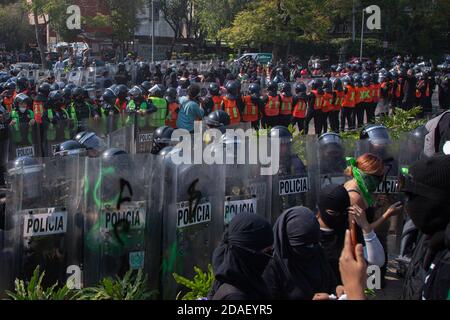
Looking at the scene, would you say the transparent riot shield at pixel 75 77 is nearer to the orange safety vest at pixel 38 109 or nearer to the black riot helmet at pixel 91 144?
the orange safety vest at pixel 38 109

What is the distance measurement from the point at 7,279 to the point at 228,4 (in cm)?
4687

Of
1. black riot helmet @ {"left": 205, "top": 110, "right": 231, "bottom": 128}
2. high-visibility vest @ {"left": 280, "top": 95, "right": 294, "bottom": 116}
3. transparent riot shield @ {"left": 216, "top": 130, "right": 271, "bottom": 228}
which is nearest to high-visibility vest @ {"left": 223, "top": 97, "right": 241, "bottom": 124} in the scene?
high-visibility vest @ {"left": 280, "top": 95, "right": 294, "bottom": 116}

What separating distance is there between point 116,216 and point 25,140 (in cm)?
580

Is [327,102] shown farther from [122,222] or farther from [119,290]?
[119,290]

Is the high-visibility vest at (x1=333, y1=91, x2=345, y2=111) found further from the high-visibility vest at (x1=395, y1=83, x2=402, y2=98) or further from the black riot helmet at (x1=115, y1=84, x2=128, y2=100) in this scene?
the black riot helmet at (x1=115, y1=84, x2=128, y2=100)

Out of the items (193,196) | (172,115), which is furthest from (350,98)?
(193,196)

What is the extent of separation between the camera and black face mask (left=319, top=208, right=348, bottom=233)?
4793 mm

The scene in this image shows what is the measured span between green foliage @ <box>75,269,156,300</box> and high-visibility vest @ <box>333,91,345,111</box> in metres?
13.6

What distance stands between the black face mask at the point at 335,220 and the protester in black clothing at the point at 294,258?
0.78 meters

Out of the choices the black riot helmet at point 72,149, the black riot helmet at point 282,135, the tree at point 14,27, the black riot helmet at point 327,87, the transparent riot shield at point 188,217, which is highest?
the tree at point 14,27

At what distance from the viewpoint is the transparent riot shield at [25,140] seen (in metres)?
10.6

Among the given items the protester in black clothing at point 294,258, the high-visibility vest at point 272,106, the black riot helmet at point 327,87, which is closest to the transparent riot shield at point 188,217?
the protester in black clothing at point 294,258

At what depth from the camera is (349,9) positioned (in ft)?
157

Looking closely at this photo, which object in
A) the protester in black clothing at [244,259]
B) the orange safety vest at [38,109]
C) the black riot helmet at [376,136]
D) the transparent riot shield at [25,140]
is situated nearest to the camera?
the protester in black clothing at [244,259]
